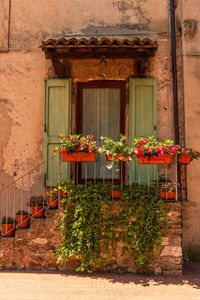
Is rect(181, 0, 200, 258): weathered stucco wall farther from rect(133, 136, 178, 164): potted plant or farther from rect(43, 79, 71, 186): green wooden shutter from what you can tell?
rect(43, 79, 71, 186): green wooden shutter

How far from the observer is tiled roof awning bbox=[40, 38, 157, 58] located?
5.32 m

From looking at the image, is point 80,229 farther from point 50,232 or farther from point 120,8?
point 120,8

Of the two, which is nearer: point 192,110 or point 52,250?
point 52,250

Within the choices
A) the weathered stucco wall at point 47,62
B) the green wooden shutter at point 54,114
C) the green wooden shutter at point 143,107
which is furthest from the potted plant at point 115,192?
the weathered stucco wall at point 47,62

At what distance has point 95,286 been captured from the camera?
423 centimetres

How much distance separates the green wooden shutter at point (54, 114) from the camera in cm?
605

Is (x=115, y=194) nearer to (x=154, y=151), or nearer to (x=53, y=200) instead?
(x=154, y=151)

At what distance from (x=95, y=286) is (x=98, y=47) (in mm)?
3809

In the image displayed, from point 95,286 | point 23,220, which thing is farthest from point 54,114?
point 95,286

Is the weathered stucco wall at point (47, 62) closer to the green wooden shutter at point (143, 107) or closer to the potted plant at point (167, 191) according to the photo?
the green wooden shutter at point (143, 107)

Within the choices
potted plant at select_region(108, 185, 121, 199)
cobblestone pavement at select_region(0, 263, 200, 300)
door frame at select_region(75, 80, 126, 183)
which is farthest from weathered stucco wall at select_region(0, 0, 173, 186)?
cobblestone pavement at select_region(0, 263, 200, 300)

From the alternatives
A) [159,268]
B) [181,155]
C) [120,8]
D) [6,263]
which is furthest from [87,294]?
[120,8]

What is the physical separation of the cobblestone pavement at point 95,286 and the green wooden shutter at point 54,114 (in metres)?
2.13

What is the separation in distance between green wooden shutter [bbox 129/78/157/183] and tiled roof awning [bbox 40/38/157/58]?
25.1 inches
